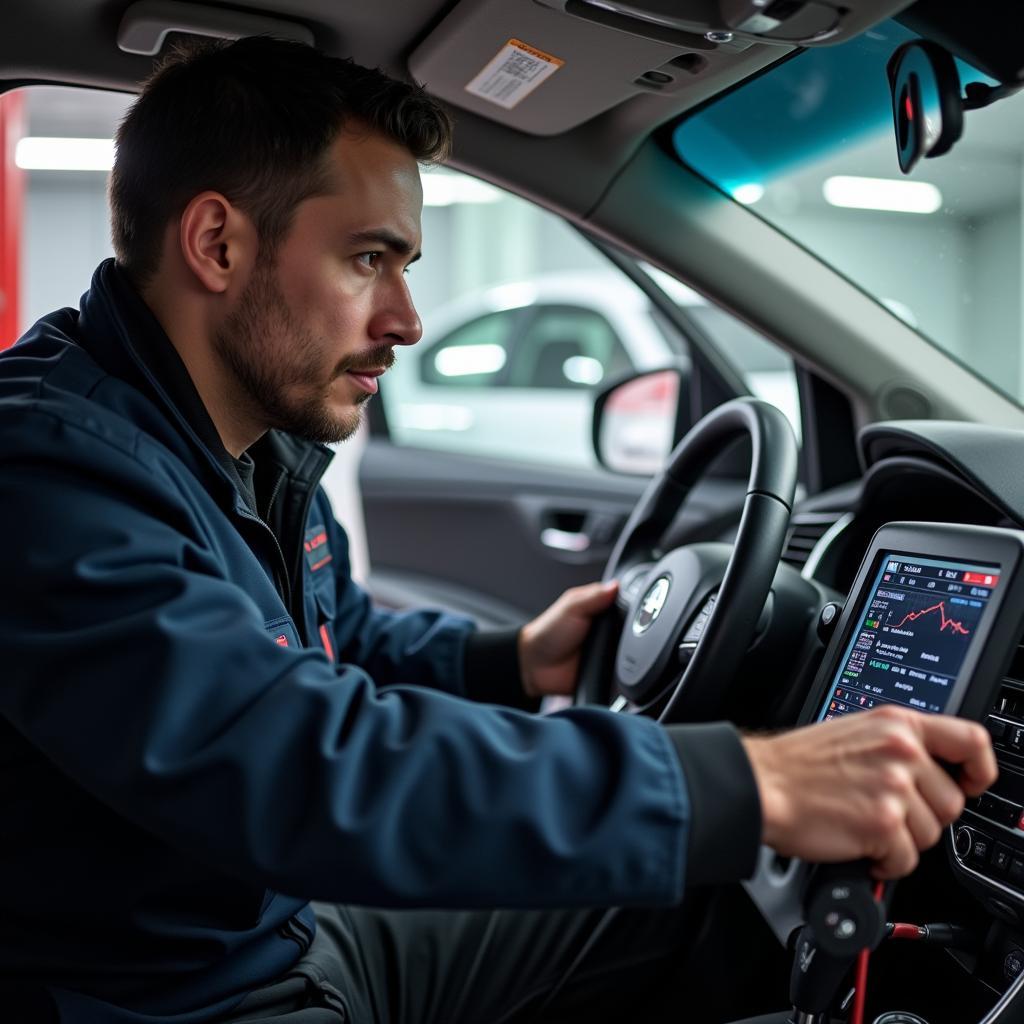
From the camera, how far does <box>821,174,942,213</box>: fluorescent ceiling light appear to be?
1731 millimetres

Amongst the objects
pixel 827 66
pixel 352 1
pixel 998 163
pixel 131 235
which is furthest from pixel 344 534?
pixel 998 163

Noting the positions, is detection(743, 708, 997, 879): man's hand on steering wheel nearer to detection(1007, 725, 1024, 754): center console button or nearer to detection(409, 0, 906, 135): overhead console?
detection(1007, 725, 1024, 754): center console button

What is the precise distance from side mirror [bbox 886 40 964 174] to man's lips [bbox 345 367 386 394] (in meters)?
0.74

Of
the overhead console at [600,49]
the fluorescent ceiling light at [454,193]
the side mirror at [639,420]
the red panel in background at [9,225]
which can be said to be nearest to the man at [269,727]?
the overhead console at [600,49]

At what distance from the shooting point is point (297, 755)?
2.73ft

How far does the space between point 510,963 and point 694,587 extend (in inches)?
20.3

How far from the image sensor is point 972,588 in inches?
41.3

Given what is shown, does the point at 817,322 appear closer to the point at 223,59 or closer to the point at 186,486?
the point at 223,59

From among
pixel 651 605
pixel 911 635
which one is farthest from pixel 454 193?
pixel 911 635

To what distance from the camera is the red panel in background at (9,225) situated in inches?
129

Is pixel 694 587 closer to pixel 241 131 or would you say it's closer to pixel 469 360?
pixel 241 131

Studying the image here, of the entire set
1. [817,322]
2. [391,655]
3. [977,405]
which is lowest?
[391,655]

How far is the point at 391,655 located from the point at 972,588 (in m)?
0.92

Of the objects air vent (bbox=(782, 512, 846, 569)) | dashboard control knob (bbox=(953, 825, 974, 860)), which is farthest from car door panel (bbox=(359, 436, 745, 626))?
dashboard control knob (bbox=(953, 825, 974, 860))
